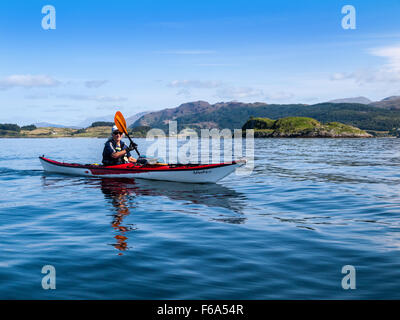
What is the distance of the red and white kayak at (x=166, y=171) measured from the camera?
62.8ft

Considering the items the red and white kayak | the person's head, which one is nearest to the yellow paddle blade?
the person's head

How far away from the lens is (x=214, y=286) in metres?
6.48

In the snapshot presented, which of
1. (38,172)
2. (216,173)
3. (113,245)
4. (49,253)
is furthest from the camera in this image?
(38,172)

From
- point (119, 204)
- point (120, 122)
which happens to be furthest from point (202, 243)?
point (120, 122)

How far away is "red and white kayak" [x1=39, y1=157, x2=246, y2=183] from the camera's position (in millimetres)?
19156

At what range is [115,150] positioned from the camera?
2225 centimetres

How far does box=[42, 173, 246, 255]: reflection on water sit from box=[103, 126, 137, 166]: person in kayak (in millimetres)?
1261

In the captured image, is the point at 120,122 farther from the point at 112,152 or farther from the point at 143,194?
the point at 143,194

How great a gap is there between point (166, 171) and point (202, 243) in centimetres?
1156

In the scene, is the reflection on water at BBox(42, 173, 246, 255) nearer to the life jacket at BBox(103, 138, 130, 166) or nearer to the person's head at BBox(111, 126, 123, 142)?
the life jacket at BBox(103, 138, 130, 166)
